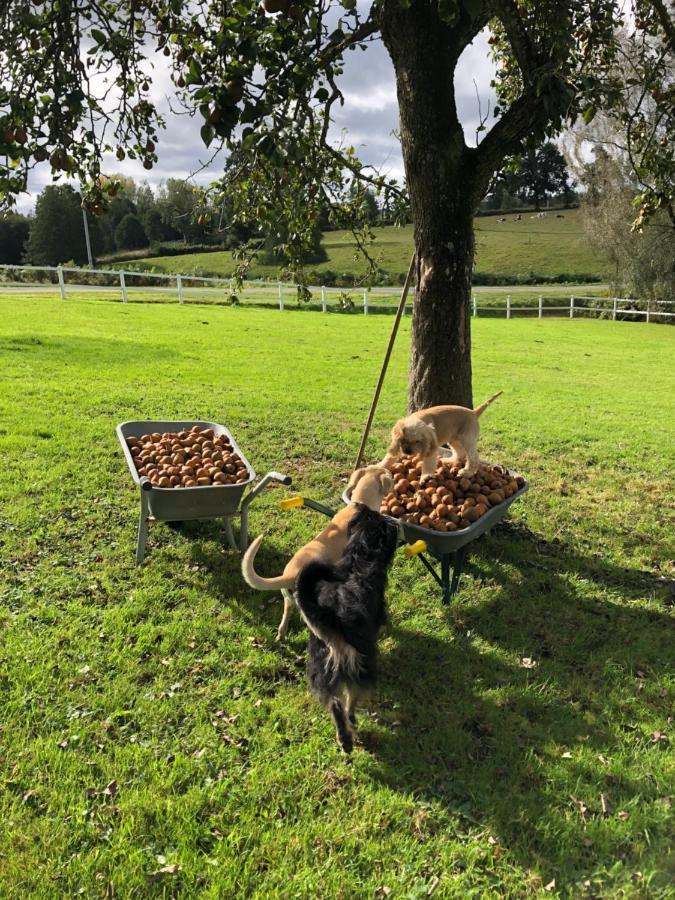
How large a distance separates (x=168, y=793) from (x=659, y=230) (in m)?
33.4

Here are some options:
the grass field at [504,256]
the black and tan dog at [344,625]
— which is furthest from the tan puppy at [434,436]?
the grass field at [504,256]

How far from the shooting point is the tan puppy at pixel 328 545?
3.08 meters

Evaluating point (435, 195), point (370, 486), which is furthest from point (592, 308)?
point (370, 486)

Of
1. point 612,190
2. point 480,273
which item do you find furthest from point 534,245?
point 612,190

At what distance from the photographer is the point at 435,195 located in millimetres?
4723

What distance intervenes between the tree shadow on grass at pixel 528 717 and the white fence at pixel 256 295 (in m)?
21.0

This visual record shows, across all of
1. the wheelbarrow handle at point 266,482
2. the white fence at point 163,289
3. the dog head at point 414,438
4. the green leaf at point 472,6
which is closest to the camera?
the green leaf at point 472,6

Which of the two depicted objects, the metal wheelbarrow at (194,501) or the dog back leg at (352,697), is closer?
the dog back leg at (352,697)

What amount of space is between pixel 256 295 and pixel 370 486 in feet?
83.6

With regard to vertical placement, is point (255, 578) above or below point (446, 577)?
above

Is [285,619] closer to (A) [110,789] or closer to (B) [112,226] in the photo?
(A) [110,789]

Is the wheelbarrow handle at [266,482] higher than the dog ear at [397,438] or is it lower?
lower

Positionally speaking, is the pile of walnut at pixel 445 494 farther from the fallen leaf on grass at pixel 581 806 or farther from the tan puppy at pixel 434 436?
the fallen leaf on grass at pixel 581 806

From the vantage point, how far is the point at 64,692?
342 cm
